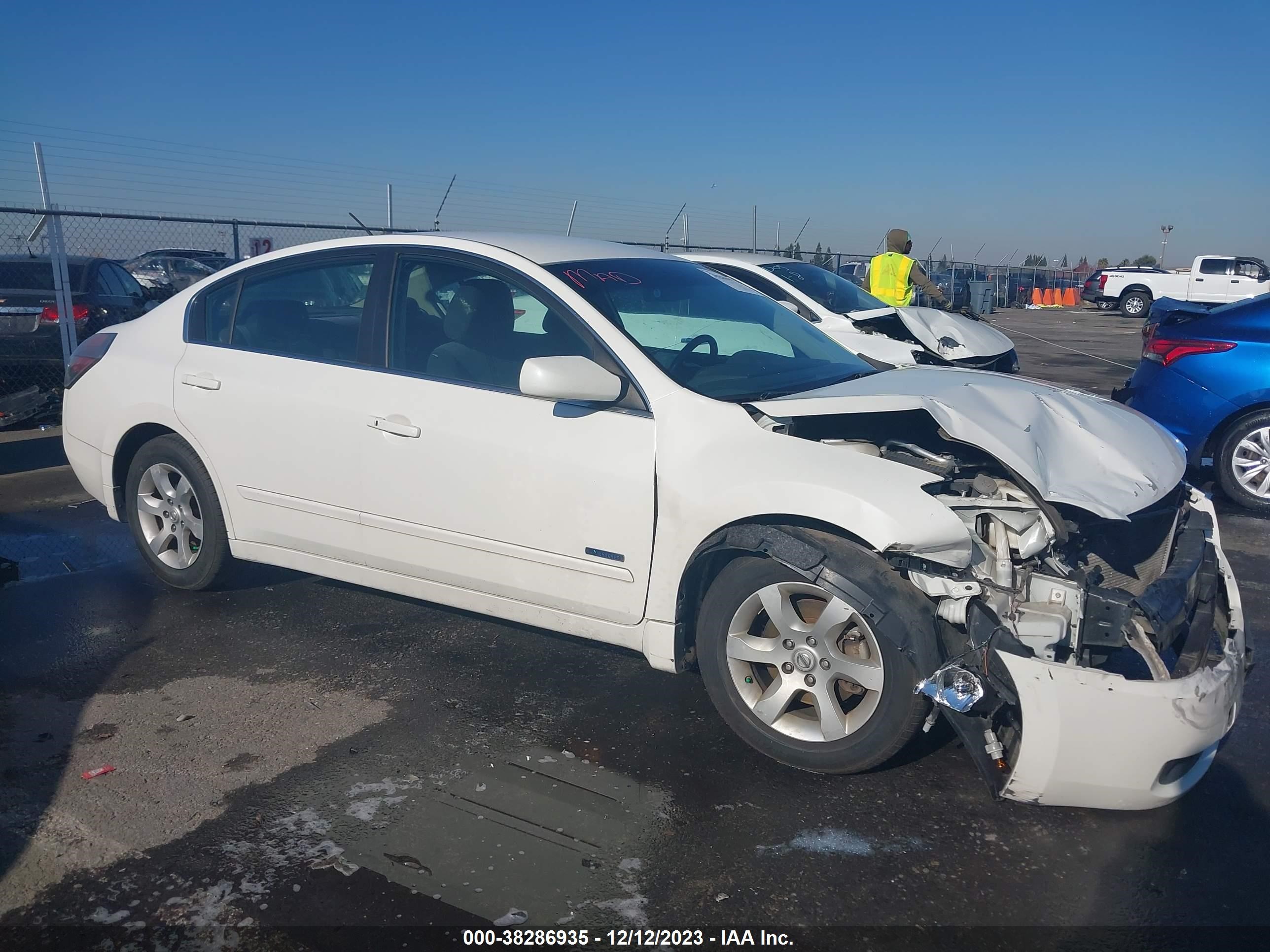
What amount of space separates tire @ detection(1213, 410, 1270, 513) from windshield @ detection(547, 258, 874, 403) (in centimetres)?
387

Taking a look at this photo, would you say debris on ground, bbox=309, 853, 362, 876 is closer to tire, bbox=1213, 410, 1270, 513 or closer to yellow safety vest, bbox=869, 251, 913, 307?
tire, bbox=1213, 410, 1270, 513

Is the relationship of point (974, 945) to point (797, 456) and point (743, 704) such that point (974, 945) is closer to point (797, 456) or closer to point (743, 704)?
point (743, 704)

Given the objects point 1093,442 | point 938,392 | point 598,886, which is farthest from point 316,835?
point 1093,442

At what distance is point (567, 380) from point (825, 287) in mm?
6809

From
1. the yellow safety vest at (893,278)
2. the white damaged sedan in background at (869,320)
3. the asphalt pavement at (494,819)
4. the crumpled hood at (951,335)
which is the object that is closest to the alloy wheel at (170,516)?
the asphalt pavement at (494,819)

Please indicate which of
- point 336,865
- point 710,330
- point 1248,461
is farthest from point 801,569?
point 1248,461

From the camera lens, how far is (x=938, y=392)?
3.71m

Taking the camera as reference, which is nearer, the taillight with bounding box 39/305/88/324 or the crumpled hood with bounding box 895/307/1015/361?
the crumpled hood with bounding box 895/307/1015/361

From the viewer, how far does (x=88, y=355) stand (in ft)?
17.5

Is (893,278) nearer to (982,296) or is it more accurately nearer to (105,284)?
(105,284)

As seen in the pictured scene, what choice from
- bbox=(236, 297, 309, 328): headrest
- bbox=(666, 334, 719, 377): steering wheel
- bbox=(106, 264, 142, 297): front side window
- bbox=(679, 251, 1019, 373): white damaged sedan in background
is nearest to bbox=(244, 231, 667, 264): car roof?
bbox=(236, 297, 309, 328): headrest

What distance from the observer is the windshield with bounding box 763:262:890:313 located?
31.7ft

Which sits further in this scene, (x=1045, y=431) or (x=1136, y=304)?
(x=1136, y=304)

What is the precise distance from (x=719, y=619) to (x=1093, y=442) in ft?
4.82
